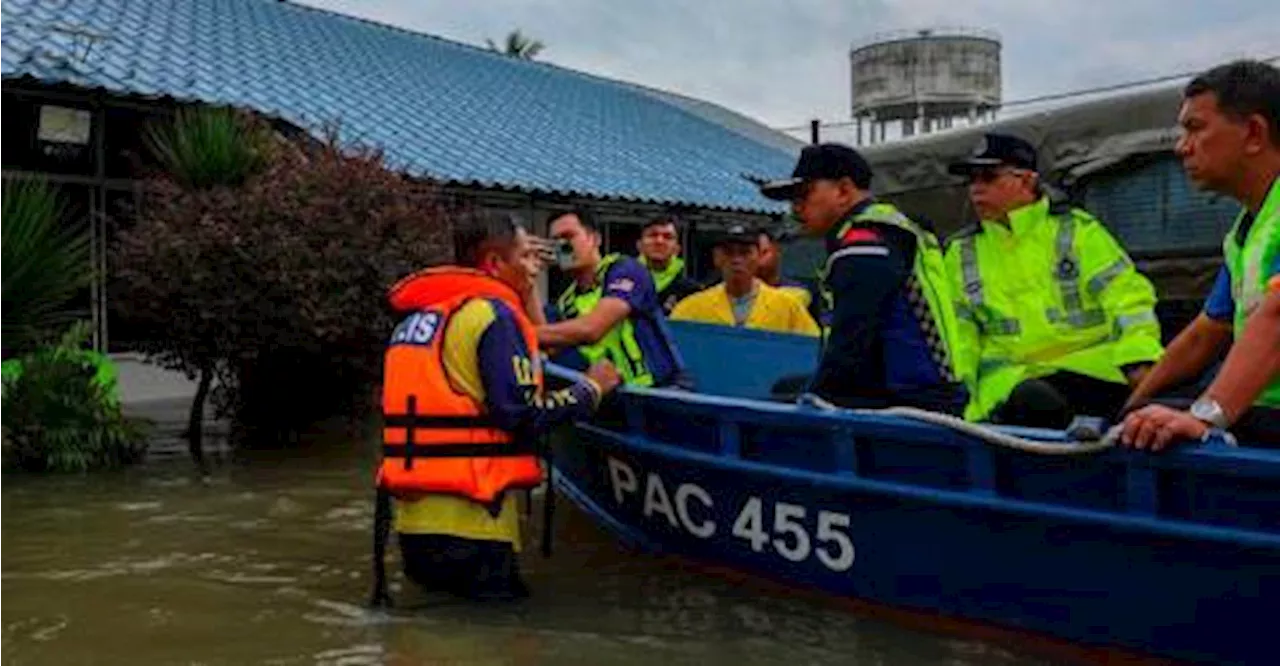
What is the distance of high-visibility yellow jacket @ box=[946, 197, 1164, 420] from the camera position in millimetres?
5000

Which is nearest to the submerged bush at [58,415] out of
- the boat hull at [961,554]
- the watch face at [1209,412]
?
the boat hull at [961,554]

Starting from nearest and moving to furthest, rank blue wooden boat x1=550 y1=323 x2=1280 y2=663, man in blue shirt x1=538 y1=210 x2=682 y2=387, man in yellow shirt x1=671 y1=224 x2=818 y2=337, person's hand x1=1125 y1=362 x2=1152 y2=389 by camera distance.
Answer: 1. blue wooden boat x1=550 y1=323 x2=1280 y2=663
2. person's hand x1=1125 y1=362 x2=1152 y2=389
3. man in blue shirt x1=538 y1=210 x2=682 y2=387
4. man in yellow shirt x1=671 y1=224 x2=818 y2=337

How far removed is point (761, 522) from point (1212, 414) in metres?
2.06

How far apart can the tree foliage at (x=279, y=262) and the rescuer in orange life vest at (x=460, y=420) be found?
4683 mm

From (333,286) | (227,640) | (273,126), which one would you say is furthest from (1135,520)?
(273,126)

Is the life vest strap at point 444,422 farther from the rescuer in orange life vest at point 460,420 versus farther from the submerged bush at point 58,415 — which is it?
the submerged bush at point 58,415

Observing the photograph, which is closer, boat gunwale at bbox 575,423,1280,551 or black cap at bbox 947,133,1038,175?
boat gunwale at bbox 575,423,1280,551

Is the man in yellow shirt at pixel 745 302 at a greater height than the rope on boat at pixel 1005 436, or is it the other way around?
the man in yellow shirt at pixel 745 302

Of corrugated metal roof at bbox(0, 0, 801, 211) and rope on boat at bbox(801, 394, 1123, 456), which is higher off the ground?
corrugated metal roof at bbox(0, 0, 801, 211)

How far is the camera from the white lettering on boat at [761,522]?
527 cm

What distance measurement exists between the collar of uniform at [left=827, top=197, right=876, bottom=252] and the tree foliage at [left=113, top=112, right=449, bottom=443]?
553cm

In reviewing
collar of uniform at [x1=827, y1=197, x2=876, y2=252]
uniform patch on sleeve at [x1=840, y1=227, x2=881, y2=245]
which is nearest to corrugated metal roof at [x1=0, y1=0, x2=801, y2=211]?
collar of uniform at [x1=827, y1=197, x2=876, y2=252]

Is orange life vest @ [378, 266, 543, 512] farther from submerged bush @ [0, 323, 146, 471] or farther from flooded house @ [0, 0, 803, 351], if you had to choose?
flooded house @ [0, 0, 803, 351]

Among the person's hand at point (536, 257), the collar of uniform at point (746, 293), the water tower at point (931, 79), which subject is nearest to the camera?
the person's hand at point (536, 257)
